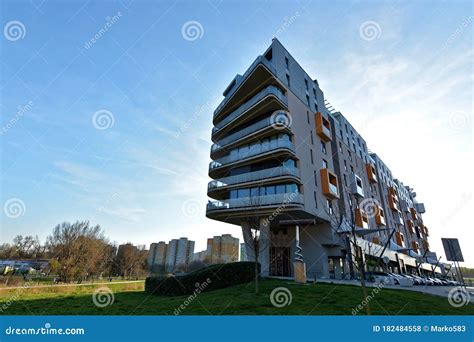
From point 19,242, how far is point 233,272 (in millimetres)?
71815

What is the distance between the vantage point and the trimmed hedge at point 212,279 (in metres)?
16.5

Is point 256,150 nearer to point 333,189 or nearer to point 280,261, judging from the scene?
point 333,189

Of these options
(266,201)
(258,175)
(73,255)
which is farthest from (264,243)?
(73,255)

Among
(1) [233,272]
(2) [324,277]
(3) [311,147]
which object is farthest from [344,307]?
(3) [311,147]

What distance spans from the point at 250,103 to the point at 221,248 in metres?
30.3

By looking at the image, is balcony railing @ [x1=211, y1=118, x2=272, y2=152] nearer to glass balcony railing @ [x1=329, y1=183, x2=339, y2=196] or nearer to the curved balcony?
the curved balcony

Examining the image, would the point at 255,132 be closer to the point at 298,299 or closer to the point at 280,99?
the point at 280,99

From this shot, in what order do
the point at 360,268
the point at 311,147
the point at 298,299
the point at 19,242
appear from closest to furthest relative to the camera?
the point at 360,268
the point at 298,299
the point at 311,147
the point at 19,242

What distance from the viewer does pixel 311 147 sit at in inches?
1080

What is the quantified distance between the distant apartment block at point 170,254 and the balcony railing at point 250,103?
40577 millimetres

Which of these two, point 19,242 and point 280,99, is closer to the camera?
point 280,99

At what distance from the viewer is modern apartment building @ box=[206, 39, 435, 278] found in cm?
2306

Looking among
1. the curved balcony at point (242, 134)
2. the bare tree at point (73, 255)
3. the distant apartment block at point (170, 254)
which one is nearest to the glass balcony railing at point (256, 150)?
the curved balcony at point (242, 134)

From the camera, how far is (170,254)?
64.2 meters
